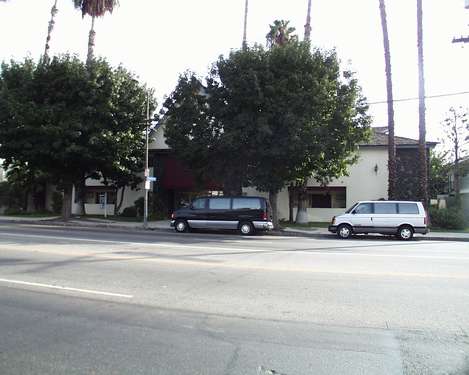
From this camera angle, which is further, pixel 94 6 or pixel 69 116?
pixel 94 6

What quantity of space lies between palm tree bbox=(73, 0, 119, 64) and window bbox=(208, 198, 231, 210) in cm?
1725

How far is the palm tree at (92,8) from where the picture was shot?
3272 centimetres

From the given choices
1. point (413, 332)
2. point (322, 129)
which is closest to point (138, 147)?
point (322, 129)

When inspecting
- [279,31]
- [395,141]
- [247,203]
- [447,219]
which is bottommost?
[447,219]

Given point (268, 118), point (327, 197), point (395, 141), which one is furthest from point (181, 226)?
point (395, 141)

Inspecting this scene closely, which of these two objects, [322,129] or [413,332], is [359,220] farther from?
[413,332]

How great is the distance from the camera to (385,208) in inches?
802

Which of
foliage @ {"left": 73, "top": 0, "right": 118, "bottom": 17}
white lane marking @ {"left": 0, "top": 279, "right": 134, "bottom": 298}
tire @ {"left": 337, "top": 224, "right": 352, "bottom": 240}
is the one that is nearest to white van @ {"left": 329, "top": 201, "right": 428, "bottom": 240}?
tire @ {"left": 337, "top": 224, "right": 352, "bottom": 240}

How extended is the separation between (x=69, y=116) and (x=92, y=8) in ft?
39.1

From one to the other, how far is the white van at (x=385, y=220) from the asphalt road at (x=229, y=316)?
9.08 meters

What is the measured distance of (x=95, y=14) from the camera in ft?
109

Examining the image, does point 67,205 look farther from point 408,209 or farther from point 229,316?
point 229,316

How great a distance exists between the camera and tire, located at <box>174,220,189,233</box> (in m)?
22.1

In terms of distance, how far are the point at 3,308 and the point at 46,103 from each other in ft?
69.5
